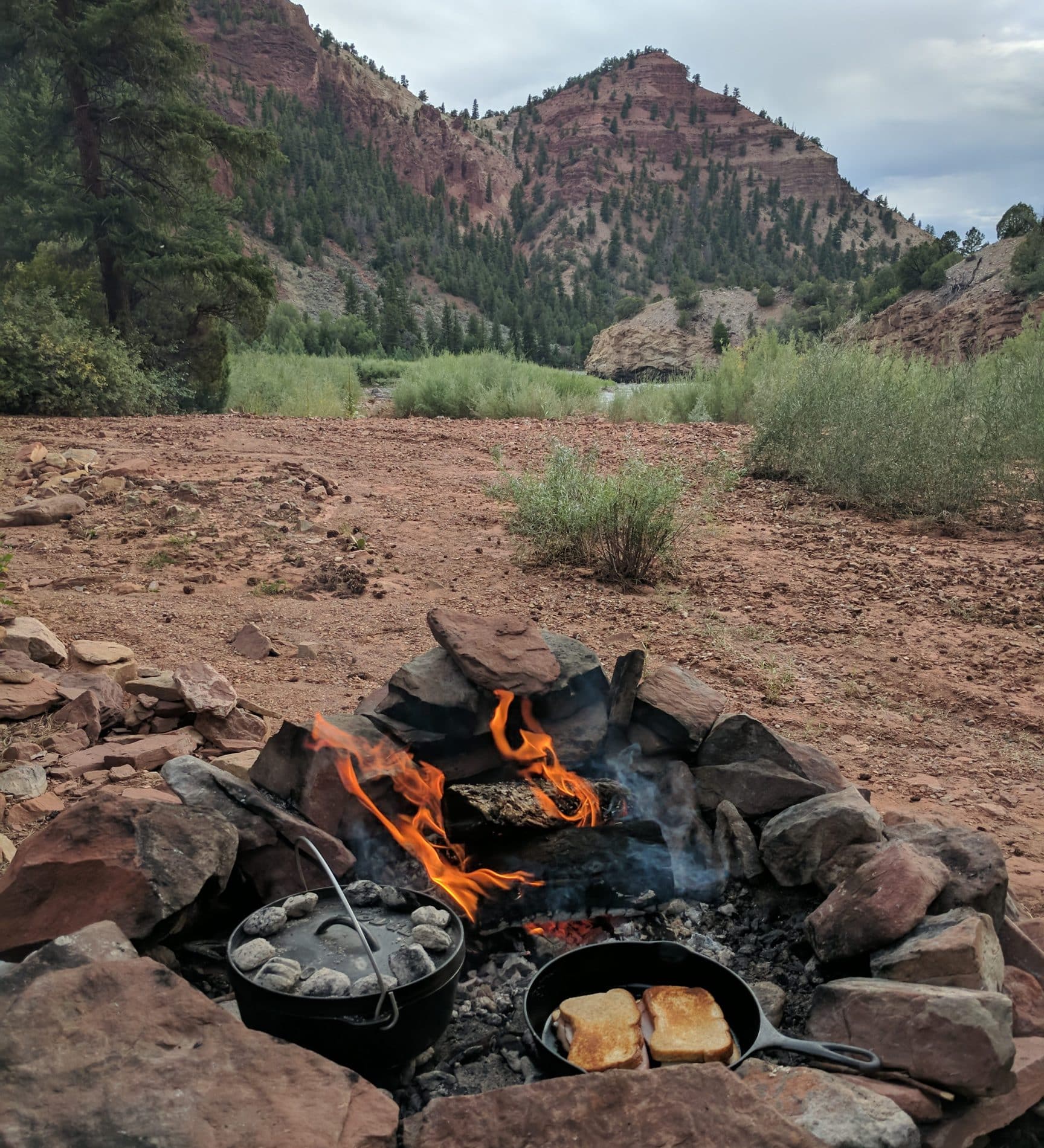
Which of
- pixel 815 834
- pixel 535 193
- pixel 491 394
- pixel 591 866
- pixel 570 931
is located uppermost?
pixel 535 193

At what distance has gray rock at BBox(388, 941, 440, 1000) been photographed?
187 cm

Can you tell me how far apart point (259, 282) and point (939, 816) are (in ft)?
39.6

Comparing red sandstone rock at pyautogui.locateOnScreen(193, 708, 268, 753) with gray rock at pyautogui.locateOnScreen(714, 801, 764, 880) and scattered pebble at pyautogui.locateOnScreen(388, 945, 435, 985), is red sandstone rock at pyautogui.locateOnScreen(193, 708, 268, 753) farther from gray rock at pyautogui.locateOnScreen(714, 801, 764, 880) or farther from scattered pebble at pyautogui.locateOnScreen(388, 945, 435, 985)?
gray rock at pyautogui.locateOnScreen(714, 801, 764, 880)

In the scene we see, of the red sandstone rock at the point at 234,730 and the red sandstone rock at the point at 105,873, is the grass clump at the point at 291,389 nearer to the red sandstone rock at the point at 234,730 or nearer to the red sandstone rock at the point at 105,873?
the red sandstone rock at the point at 234,730

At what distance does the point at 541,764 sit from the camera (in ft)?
9.31

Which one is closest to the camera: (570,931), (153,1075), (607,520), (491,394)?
(153,1075)

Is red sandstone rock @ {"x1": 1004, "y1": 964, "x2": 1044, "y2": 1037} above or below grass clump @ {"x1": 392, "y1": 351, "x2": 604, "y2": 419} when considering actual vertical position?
below

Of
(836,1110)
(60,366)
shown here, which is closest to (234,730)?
(836,1110)

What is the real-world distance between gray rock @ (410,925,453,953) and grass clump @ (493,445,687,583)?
3.84 metres

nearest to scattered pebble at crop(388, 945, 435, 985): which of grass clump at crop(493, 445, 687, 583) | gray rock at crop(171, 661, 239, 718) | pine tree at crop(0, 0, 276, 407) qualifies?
gray rock at crop(171, 661, 239, 718)

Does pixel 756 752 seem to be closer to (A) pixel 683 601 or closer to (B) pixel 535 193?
(A) pixel 683 601

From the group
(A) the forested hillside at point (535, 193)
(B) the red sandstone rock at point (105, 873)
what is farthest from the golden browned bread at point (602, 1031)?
(A) the forested hillside at point (535, 193)

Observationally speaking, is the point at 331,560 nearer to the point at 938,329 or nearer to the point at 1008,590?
the point at 1008,590

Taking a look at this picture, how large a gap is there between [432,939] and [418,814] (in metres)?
0.60
